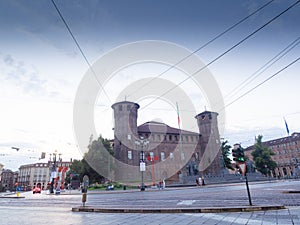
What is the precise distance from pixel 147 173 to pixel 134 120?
13415 mm

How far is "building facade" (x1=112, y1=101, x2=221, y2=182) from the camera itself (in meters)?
52.9

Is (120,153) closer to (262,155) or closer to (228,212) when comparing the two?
(262,155)

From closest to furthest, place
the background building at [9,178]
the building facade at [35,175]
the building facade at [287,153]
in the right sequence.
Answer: the building facade at [287,153], the building facade at [35,175], the background building at [9,178]

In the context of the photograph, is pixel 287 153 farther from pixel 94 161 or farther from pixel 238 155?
pixel 238 155

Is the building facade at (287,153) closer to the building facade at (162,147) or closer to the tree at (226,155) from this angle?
the tree at (226,155)

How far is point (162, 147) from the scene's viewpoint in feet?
200

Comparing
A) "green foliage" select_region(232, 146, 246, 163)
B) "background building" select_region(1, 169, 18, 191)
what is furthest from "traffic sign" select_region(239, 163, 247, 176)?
"background building" select_region(1, 169, 18, 191)

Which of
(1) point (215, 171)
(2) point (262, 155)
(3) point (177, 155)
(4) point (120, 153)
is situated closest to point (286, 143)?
(2) point (262, 155)

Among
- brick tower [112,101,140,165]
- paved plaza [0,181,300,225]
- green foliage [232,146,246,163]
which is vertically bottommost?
paved plaza [0,181,300,225]

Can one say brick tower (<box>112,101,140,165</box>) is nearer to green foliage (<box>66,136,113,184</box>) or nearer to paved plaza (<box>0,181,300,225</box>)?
green foliage (<box>66,136,113,184</box>)

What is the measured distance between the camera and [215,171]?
204ft

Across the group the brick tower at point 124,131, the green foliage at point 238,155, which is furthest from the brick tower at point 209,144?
the green foliage at point 238,155

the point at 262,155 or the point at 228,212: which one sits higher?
the point at 262,155

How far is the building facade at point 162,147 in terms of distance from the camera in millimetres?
52938
